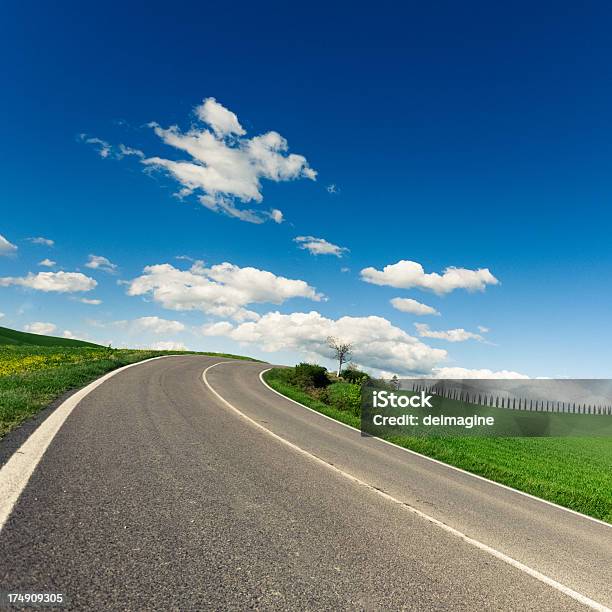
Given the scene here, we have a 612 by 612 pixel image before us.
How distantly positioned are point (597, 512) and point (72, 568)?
10157 millimetres

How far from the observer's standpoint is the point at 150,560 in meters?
3.56

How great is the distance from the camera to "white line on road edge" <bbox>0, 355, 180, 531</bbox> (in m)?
4.39

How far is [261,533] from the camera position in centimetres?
447

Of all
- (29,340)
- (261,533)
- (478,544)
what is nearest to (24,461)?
(261,533)

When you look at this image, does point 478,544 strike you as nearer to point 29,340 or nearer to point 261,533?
point 261,533

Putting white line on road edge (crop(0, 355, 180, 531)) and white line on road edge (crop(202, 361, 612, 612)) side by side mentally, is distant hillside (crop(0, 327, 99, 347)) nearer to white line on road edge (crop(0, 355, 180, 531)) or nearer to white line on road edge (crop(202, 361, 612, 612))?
white line on road edge (crop(0, 355, 180, 531))

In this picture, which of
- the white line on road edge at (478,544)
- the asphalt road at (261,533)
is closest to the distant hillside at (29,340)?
the asphalt road at (261,533)

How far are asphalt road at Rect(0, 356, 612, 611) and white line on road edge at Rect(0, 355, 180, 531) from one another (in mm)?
113

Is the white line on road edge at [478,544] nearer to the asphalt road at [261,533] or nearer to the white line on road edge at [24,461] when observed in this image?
the asphalt road at [261,533]

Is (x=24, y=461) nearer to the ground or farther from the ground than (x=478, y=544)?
farther from the ground

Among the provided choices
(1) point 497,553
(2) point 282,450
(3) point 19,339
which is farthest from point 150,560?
(3) point 19,339

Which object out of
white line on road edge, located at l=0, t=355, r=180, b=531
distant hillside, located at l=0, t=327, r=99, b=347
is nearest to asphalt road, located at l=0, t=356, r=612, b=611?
white line on road edge, located at l=0, t=355, r=180, b=531

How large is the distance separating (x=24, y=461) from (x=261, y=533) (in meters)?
3.53

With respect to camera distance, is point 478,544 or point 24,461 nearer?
point 478,544
